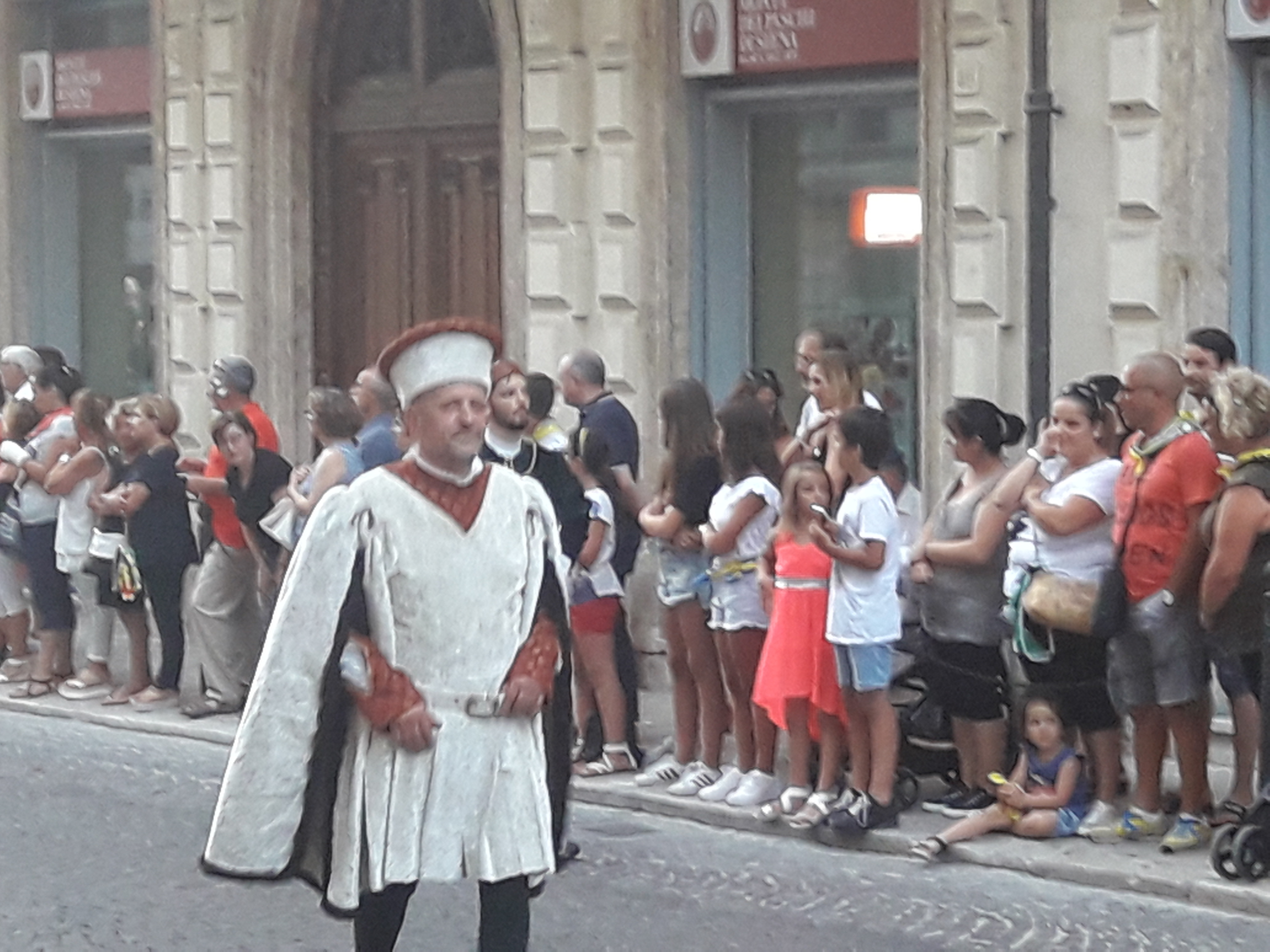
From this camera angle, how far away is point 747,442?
1015cm

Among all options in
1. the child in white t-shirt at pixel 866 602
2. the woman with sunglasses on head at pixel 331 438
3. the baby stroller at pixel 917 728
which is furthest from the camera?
the woman with sunglasses on head at pixel 331 438

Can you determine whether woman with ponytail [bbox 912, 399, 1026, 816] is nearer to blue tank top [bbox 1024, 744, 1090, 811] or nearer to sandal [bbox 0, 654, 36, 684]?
blue tank top [bbox 1024, 744, 1090, 811]

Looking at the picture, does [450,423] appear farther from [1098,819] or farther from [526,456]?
[526,456]

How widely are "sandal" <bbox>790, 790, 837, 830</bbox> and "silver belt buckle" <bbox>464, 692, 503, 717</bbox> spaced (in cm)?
396

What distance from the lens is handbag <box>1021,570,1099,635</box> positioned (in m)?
9.19

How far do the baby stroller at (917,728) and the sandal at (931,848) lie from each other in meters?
0.56

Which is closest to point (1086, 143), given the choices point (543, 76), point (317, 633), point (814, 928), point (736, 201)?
point (736, 201)

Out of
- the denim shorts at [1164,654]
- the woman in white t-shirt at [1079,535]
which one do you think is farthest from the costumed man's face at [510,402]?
the denim shorts at [1164,654]

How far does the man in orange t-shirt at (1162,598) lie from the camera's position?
8945mm

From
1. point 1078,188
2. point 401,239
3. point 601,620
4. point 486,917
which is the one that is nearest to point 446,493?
point 486,917

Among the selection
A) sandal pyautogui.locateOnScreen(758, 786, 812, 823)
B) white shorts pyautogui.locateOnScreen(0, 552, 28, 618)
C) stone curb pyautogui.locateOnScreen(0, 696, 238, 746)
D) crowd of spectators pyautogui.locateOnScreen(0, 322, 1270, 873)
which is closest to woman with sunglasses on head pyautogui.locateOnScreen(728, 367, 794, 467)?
crowd of spectators pyautogui.locateOnScreen(0, 322, 1270, 873)

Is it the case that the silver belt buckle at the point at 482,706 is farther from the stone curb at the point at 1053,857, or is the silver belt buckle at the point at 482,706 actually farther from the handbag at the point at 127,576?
the handbag at the point at 127,576

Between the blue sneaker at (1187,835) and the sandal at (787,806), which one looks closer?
the blue sneaker at (1187,835)

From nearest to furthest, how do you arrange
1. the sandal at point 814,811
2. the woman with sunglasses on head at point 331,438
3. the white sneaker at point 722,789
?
the sandal at point 814,811, the white sneaker at point 722,789, the woman with sunglasses on head at point 331,438
